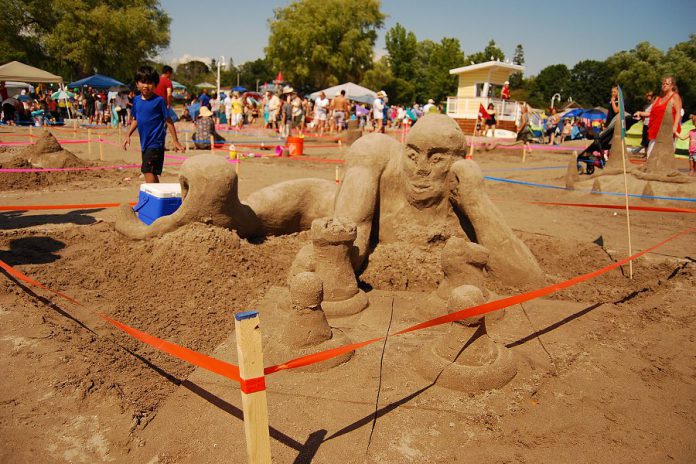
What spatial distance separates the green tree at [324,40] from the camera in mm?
33656

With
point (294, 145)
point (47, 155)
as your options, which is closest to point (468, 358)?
point (47, 155)

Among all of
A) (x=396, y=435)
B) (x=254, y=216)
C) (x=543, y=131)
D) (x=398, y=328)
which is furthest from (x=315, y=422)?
A: (x=543, y=131)

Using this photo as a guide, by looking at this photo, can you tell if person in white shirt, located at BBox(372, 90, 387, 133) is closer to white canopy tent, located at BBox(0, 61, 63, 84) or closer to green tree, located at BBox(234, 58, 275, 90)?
white canopy tent, located at BBox(0, 61, 63, 84)

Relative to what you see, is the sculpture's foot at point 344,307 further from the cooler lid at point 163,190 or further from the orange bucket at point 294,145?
the orange bucket at point 294,145

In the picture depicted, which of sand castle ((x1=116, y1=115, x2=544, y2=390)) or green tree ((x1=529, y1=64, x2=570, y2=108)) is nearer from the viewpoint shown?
sand castle ((x1=116, y1=115, x2=544, y2=390))

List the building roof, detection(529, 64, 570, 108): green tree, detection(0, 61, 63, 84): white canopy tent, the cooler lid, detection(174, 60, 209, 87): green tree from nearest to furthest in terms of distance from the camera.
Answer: the cooler lid
detection(0, 61, 63, 84): white canopy tent
the building roof
detection(529, 64, 570, 108): green tree
detection(174, 60, 209, 87): green tree

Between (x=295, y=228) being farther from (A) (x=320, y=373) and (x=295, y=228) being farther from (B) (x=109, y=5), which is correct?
(B) (x=109, y=5)

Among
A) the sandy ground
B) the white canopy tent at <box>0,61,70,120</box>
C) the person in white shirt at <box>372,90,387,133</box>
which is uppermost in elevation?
the white canopy tent at <box>0,61,70,120</box>

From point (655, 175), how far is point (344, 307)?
7.15 m

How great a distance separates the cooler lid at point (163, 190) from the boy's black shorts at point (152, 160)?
2.09 feet

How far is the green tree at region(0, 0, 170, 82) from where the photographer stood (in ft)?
87.1

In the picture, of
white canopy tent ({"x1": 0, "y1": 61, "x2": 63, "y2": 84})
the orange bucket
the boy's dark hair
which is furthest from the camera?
white canopy tent ({"x1": 0, "y1": 61, "x2": 63, "y2": 84})

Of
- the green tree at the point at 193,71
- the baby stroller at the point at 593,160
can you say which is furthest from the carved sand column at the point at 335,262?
the green tree at the point at 193,71

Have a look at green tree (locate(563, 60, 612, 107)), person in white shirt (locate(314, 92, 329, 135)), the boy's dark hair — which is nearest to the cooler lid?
the boy's dark hair
